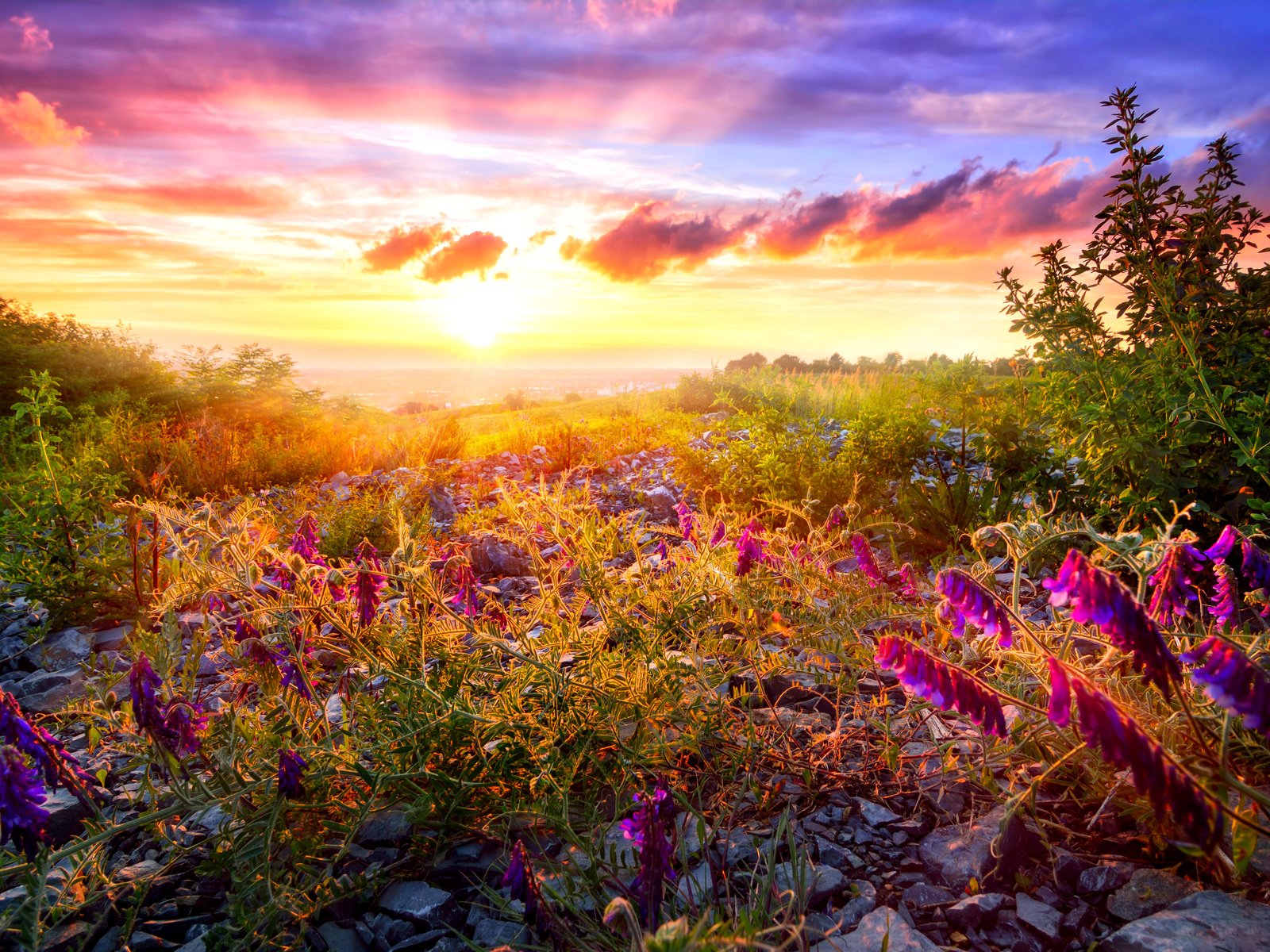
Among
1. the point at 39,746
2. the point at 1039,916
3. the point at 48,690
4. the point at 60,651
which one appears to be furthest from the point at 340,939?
the point at 60,651

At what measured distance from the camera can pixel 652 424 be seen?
1176 centimetres

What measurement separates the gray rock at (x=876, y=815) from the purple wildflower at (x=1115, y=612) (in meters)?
1.19

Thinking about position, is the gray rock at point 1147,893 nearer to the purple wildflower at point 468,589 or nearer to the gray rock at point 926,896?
the gray rock at point 926,896

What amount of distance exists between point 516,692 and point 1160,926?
1.94m

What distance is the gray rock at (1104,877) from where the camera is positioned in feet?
6.35

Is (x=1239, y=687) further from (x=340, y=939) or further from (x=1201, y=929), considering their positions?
(x=340, y=939)

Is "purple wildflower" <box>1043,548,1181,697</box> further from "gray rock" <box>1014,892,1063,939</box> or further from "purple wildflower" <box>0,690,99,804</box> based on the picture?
"purple wildflower" <box>0,690,99,804</box>

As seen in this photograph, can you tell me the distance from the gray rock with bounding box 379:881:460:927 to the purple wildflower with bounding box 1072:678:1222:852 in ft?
6.05

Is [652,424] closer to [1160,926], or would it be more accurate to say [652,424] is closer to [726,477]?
[726,477]

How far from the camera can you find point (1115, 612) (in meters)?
1.37

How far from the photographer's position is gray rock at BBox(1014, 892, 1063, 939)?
72.7 inches

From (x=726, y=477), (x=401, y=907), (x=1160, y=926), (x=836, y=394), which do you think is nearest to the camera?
(x=1160, y=926)

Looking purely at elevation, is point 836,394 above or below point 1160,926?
above

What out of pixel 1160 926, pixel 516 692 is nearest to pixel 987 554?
pixel 1160 926
